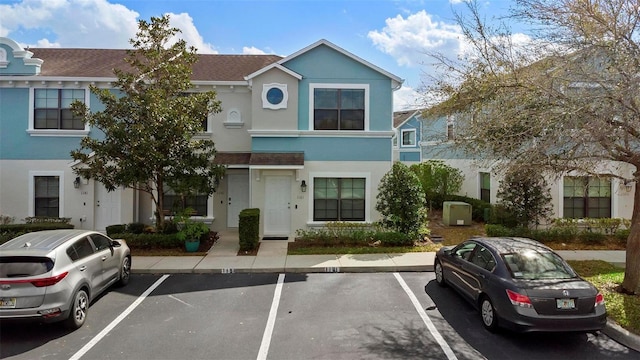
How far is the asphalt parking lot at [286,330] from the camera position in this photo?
573cm

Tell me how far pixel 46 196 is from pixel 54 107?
365 cm

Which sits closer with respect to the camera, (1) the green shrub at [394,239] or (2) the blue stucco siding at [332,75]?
(1) the green shrub at [394,239]

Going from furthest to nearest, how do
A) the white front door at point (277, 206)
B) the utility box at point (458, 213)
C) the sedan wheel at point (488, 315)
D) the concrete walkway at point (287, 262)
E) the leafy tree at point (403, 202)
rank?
1. the utility box at point (458, 213)
2. the white front door at point (277, 206)
3. the leafy tree at point (403, 202)
4. the concrete walkway at point (287, 262)
5. the sedan wheel at point (488, 315)

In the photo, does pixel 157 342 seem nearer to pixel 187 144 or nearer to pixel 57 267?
pixel 57 267

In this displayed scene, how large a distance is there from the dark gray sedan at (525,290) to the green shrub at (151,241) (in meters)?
9.11

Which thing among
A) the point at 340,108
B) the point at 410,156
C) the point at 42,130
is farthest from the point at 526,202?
the point at 410,156

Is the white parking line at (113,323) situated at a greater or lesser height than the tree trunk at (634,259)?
lesser

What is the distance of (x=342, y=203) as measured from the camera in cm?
1420

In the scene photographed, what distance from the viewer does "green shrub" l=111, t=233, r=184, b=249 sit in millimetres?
12102

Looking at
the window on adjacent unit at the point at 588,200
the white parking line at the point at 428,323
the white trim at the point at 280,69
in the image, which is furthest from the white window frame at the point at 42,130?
the window on adjacent unit at the point at 588,200

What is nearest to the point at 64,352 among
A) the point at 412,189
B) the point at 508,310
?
the point at 508,310

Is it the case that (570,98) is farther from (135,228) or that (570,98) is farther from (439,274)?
(135,228)

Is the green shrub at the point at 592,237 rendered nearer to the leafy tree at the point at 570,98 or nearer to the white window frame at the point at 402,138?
the leafy tree at the point at 570,98

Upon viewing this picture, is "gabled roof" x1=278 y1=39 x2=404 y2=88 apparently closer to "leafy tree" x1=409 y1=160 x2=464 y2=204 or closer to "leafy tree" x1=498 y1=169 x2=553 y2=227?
"leafy tree" x1=498 y1=169 x2=553 y2=227
